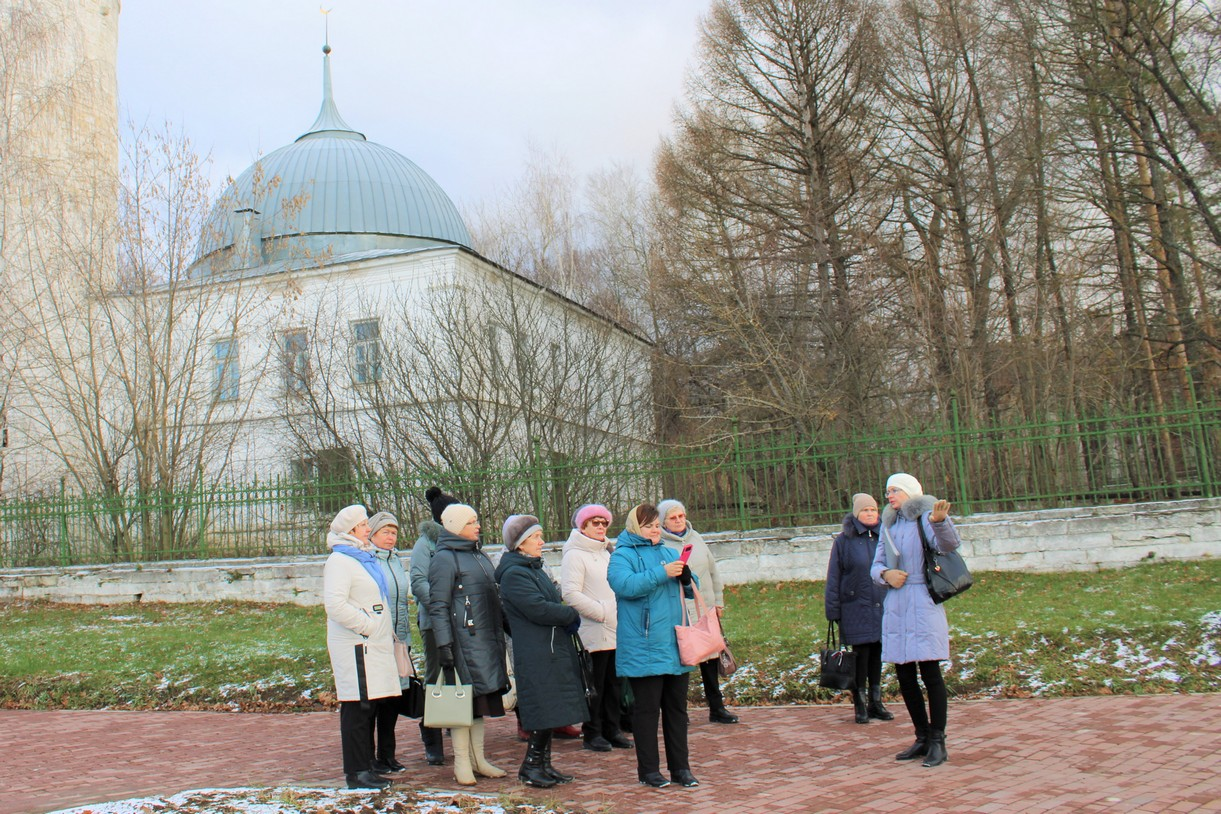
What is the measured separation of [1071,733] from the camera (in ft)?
21.2

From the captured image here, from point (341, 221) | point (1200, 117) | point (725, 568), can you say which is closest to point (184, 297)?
point (341, 221)

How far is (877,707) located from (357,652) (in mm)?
3931

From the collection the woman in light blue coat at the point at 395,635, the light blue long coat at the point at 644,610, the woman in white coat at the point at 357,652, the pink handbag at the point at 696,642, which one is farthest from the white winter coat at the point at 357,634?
the pink handbag at the point at 696,642

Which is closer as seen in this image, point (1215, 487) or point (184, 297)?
point (1215, 487)

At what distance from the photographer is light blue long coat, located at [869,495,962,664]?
19.6 feet

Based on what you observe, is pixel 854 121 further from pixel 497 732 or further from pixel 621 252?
pixel 497 732

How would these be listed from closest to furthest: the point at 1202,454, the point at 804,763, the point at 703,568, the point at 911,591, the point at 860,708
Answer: the point at 911,591 → the point at 804,763 → the point at 860,708 → the point at 703,568 → the point at 1202,454

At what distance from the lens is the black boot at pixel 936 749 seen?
590 centimetres

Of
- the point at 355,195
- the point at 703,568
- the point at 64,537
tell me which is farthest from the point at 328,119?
the point at 703,568

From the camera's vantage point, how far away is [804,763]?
624 centimetres

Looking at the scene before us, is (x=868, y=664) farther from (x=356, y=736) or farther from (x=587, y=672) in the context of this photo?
(x=356, y=736)

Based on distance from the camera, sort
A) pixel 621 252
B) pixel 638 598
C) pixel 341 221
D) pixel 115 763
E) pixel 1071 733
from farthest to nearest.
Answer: pixel 621 252 → pixel 341 221 → pixel 115 763 → pixel 1071 733 → pixel 638 598

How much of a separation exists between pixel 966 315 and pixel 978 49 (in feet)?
19.9

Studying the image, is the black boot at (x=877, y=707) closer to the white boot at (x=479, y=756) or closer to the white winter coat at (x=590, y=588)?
the white winter coat at (x=590, y=588)
